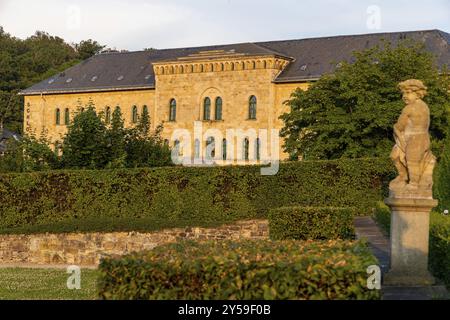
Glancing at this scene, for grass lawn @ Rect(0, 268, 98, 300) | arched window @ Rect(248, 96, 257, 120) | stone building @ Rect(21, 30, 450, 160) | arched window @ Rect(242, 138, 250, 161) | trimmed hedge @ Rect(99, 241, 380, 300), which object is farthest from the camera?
arched window @ Rect(248, 96, 257, 120)

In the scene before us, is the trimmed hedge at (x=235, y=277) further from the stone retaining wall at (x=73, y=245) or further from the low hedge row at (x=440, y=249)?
the stone retaining wall at (x=73, y=245)

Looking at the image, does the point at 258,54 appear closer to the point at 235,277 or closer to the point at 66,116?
the point at 66,116

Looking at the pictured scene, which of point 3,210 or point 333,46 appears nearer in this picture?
point 3,210

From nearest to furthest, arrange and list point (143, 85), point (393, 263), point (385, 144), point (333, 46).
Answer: point (393, 263) → point (385, 144) → point (333, 46) → point (143, 85)

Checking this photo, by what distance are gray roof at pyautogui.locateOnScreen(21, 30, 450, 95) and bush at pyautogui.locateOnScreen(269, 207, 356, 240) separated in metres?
40.0

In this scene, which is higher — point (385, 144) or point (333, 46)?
point (333, 46)

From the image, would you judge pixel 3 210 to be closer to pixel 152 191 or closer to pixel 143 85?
pixel 152 191

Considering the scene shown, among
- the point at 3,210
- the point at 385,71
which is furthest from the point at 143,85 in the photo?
the point at 3,210

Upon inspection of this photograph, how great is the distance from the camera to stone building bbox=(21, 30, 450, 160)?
67188 mm

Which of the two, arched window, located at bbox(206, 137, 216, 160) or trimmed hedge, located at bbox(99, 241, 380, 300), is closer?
trimmed hedge, located at bbox(99, 241, 380, 300)

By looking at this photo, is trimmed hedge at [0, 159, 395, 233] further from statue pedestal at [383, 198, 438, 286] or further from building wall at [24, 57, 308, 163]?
building wall at [24, 57, 308, 163]

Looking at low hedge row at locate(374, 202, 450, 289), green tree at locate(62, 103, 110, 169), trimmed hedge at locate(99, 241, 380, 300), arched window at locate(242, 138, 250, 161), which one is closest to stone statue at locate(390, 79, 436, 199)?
low hedge row at locate(374, 202, 450, 289)
